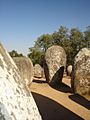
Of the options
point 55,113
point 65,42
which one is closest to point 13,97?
point 55,113

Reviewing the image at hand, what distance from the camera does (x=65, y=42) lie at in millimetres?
44594

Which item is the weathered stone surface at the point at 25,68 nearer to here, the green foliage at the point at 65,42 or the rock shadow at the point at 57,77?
the rock shadow at the point at 57,77

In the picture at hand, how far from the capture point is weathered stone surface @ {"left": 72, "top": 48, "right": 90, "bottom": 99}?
13657 millimetres

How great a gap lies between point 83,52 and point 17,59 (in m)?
4.35

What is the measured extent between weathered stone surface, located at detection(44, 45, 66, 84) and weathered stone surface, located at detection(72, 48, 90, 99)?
404 cm

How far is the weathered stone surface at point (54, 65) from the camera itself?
18.3 m

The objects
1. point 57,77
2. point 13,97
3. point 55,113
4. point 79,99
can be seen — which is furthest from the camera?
point 57,77

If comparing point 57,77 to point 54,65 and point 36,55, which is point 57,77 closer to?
point 54,65

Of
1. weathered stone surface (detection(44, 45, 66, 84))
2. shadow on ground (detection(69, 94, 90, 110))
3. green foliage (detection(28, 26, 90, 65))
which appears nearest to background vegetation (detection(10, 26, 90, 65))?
green foliage (detection(28, 26, 90, 65))

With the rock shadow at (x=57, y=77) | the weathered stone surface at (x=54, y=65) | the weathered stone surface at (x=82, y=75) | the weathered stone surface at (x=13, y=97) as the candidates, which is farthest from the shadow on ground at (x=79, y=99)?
the weathered stone surface at (x=13, y=97)

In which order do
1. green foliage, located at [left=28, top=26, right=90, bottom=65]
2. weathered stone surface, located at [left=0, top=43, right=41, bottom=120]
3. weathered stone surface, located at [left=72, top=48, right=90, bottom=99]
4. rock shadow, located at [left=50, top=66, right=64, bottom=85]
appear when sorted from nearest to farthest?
weathered stone surface, located at [left=0, top=43, right=41, bottom=120] → weathered stone surface, located at [left=72, top=48, right=90, bottom=99] → rock shadow, located at [left=50, top=66, right=64, bottom=85] → green foliage, located at [left=28, top=26, right=90, bottom=65]

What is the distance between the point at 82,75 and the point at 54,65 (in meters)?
4.74

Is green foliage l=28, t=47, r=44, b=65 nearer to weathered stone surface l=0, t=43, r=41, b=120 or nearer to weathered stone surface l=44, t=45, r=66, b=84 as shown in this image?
weathered stone surface l=44, t=45, r=66, b=84

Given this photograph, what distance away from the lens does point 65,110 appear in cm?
981
